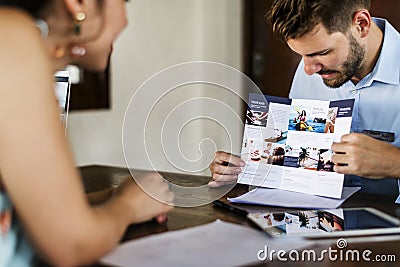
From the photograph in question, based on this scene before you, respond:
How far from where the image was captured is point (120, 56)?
10.9 ft

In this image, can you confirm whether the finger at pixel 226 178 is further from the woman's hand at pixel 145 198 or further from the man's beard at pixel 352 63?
the man's beard at pixel 352 63

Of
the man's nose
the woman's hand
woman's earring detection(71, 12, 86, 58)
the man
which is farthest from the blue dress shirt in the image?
woman's earring detection(71, 12, 86, 58)

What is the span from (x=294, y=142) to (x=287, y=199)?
0.53ft

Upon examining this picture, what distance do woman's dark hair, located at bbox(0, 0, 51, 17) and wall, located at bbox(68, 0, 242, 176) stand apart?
200cm

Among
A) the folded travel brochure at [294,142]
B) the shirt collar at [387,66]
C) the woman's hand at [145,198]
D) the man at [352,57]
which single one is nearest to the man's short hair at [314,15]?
the man at [352,57]

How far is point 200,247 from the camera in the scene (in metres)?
1.07

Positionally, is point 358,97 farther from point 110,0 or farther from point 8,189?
point 8,189

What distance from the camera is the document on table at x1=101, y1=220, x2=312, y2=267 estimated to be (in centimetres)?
100

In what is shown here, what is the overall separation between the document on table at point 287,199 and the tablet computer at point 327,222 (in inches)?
1.9

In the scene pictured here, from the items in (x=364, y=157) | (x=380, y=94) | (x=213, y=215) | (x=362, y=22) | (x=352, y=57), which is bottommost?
(x=213, y=215)

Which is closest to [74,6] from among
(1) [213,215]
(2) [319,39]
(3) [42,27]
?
(3) [42,27]

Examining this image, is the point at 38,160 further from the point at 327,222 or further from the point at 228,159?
the point at 228,159

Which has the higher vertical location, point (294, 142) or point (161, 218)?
point (294, 142)

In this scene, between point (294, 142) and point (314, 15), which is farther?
point (314, 15)
